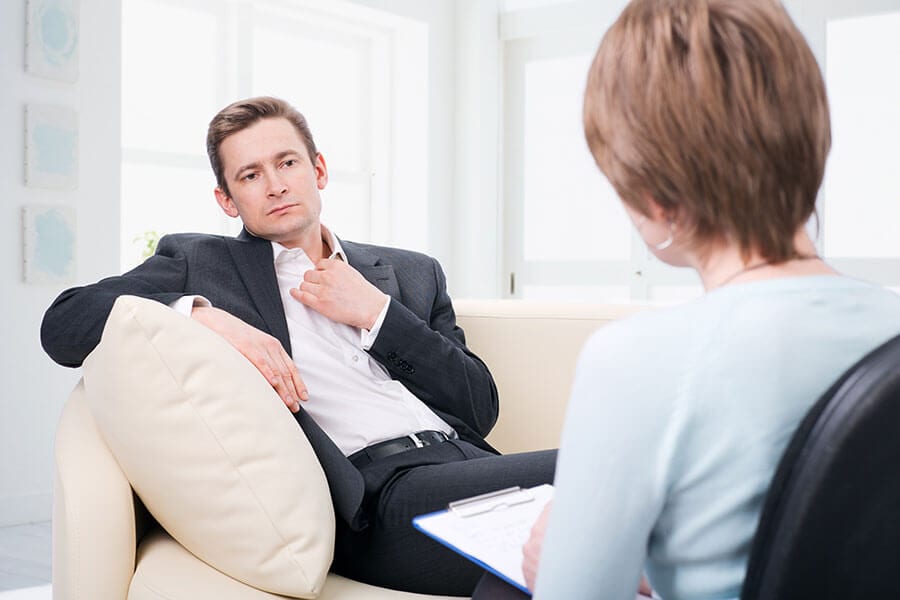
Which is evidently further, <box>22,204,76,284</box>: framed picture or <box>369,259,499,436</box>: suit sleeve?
<box>22,204,76,284</box>: framed picture

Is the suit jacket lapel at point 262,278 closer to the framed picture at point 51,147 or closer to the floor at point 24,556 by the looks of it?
the floor at point 24,556

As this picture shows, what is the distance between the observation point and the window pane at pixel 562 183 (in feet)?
17.7

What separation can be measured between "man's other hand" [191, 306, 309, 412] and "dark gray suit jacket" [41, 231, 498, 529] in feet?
0.19

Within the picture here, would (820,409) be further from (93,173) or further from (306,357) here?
(93,173)

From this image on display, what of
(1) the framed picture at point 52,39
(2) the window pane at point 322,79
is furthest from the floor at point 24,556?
(2) the window pane at point 322,79

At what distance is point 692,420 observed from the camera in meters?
0.70

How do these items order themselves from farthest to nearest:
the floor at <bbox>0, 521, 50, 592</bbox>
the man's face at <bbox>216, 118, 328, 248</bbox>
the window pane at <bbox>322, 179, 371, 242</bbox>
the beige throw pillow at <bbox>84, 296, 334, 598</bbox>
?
the window pane at <bbox>322, 179, 371, 242</bbox> < the floor at <bbox>0, 521, 50, 592</bbox> < the man's face at <bbox>216, 118, 328, 248</bbox> < the beige throw pillow at <bbox>84, 296, 334, 598</bbox>

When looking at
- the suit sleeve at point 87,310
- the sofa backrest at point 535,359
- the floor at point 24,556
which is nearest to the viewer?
the suit sleeve at point 87,310

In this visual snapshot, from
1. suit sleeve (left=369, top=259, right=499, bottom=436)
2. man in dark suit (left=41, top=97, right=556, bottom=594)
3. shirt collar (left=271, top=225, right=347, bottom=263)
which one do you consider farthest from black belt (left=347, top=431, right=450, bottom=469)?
shirt collar (left=271, top=225, right=347, bottom=263)

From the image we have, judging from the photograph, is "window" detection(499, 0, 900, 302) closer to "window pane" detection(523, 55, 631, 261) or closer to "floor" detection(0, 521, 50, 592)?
"window pane" detection(523, 55, 631, 261)

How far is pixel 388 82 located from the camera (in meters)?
5.73

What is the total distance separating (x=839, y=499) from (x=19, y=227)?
3.65 metres

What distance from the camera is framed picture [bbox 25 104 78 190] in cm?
375

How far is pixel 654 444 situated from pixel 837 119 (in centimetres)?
425
